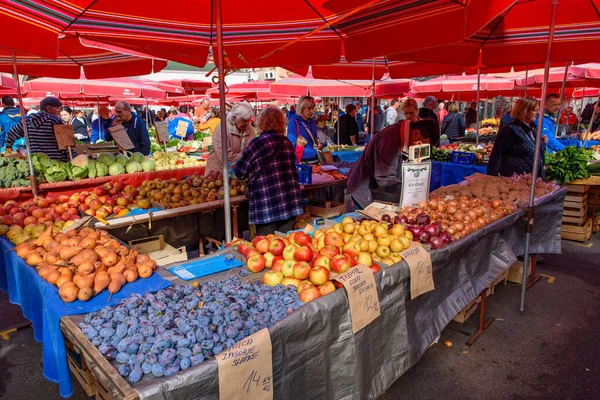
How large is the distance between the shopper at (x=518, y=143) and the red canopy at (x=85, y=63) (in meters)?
4.59

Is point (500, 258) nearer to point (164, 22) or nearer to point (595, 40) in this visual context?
point (595, 40)

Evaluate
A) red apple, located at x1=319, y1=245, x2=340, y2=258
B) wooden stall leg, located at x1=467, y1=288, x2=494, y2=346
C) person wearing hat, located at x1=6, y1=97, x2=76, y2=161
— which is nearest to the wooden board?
red apple, located at x1=319, y1=245, x2=340, y2=258

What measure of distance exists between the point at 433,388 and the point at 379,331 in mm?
951

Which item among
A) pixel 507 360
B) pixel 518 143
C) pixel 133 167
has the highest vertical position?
pixel 518 143

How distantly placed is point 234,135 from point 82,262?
10.7 ft

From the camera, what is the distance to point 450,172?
306 inches

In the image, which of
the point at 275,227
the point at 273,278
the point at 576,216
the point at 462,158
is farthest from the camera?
the point at 462,158

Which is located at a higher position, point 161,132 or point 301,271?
point 161,132

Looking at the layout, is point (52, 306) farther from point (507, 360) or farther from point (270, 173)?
point (507, 360)

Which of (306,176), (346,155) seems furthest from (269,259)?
(346,155)

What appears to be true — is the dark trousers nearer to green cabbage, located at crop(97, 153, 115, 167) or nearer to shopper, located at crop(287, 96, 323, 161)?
green cabbage, located at crop(97, 153, 115, 167)

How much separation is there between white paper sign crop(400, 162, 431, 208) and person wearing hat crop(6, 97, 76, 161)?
5.13m

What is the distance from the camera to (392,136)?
479 cm

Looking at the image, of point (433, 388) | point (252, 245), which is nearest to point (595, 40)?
point (433, 388)
